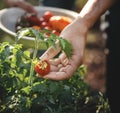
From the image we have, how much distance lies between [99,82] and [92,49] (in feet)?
2.13

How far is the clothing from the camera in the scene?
2.15 m

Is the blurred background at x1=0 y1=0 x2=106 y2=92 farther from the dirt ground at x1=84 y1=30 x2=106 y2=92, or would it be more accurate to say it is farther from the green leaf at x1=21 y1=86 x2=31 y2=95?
the green leaf at x1=21 y1=86 x2=31 y2=95

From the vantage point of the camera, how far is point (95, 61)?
12.0 ft

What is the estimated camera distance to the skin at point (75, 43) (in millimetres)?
1462

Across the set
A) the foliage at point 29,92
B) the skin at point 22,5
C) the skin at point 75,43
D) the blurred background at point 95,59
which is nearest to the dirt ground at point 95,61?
the blurred background at point 95,59

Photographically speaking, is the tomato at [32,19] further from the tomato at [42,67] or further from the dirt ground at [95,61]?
the dirt ground at [95,61]

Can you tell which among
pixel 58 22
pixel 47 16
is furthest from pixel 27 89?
pixel 47 16

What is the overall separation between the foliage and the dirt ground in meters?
1.72

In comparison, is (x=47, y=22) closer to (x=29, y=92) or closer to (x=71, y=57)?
(x=71, y=57)

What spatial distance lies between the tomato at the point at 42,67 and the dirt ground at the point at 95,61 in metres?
1.81

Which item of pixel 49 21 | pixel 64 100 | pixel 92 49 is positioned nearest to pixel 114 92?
pixel 49 21

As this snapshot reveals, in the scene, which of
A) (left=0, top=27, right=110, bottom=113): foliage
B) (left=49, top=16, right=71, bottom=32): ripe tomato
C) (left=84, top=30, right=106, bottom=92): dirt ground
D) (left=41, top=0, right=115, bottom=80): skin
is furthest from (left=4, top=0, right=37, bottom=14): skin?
(left=84, top=30, right=106, bottom=92): dirt ground

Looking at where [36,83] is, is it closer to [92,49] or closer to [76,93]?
[76,93]

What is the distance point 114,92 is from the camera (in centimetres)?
228
